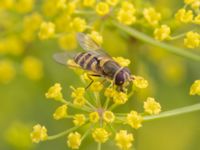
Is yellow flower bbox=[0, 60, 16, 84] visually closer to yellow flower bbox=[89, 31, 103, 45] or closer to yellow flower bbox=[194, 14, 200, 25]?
yellow flower bbox=[89, 31, 103, 45]

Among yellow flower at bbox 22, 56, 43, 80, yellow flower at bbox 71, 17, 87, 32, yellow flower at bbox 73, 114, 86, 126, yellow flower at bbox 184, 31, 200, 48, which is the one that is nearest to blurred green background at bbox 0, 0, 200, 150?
yellow flower at bbox 22, 56, 43, 80

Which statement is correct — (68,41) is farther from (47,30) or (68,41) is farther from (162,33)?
(162,33)

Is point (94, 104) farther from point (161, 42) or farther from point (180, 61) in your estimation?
A: point (180, 61)

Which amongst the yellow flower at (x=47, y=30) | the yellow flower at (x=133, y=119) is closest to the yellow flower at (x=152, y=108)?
the yellow flower at (x=133, y=119)

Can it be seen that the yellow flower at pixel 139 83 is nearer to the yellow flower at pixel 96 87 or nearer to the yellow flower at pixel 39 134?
the yellow flower at pixel 96 87

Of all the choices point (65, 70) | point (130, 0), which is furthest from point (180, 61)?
point (130, 0)

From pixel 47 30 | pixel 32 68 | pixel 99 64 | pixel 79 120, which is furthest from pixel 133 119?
pixel 32 68
